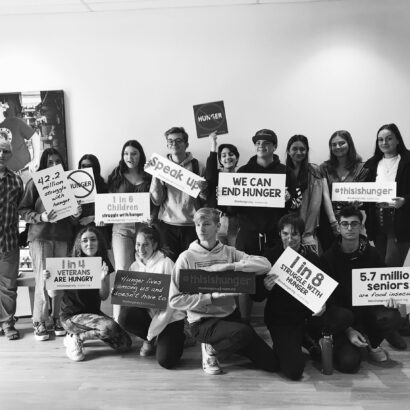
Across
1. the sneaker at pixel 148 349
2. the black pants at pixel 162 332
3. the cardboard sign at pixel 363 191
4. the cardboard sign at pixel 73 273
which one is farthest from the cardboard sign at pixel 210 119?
the sneaker at pixel 148 349

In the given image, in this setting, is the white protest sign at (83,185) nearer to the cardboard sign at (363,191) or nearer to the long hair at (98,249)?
the long hair at (98,249)

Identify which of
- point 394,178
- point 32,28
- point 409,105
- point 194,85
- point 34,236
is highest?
point 32,28

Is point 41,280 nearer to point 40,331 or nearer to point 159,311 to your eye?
point 40,331

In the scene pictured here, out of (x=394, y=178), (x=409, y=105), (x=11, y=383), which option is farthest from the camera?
(x=409, y=105)

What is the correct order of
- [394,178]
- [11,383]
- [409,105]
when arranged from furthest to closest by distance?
[409,105]
[394,178]
[11,383]

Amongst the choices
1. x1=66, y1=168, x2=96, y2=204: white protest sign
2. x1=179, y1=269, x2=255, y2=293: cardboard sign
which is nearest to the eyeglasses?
x1=179, y1=269, x2=255, y2=293: cardboard sign

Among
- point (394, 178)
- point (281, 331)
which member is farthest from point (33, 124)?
point (394, 178)

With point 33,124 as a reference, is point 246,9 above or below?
above

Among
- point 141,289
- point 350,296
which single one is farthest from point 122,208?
point 350,296

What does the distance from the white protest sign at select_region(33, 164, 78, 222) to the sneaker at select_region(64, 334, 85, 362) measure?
3.04 ft

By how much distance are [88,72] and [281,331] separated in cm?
292

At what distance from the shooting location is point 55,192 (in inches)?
121

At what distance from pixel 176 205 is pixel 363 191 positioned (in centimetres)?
147

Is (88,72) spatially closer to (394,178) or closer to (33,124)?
(33,124)
